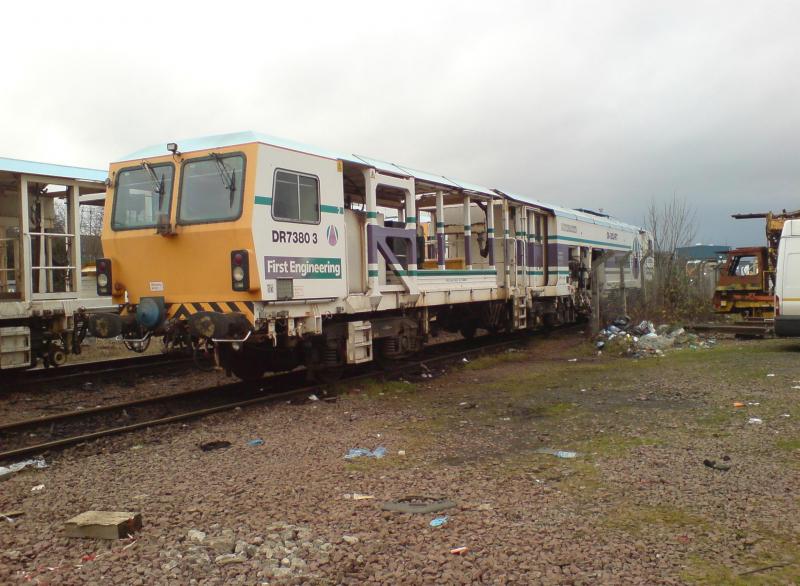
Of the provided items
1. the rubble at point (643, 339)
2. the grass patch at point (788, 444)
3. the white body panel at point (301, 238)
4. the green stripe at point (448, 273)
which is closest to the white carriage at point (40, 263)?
the white body panel at point (301, 238)

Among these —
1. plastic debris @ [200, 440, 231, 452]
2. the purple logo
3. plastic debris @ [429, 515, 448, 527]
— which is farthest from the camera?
the purple logo

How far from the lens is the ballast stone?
4.06 m

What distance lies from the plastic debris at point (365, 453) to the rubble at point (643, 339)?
25.1 feet

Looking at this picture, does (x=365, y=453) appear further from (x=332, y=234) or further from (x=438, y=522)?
(x=332, y=234)

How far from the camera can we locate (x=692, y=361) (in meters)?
11.1

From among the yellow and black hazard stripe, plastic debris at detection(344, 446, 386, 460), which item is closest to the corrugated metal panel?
the yellow and black hazard stripe

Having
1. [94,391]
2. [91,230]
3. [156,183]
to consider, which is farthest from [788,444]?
[91,230]

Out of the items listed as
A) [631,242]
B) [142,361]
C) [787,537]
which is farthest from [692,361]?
[631,242]

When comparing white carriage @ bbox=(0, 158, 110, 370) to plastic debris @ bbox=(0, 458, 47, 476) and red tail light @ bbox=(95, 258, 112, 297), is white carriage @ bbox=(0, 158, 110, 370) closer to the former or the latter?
red tail light @ bbox=(95, 258, 112, 297)

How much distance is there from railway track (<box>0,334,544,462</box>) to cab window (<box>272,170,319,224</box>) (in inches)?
95.3

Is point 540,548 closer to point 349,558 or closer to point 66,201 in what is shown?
point 349,558

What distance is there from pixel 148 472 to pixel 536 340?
11805 millimetres

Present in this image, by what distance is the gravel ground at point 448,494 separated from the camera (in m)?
3.62

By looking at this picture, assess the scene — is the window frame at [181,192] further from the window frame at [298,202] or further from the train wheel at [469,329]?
the train wheel at [469,329]
